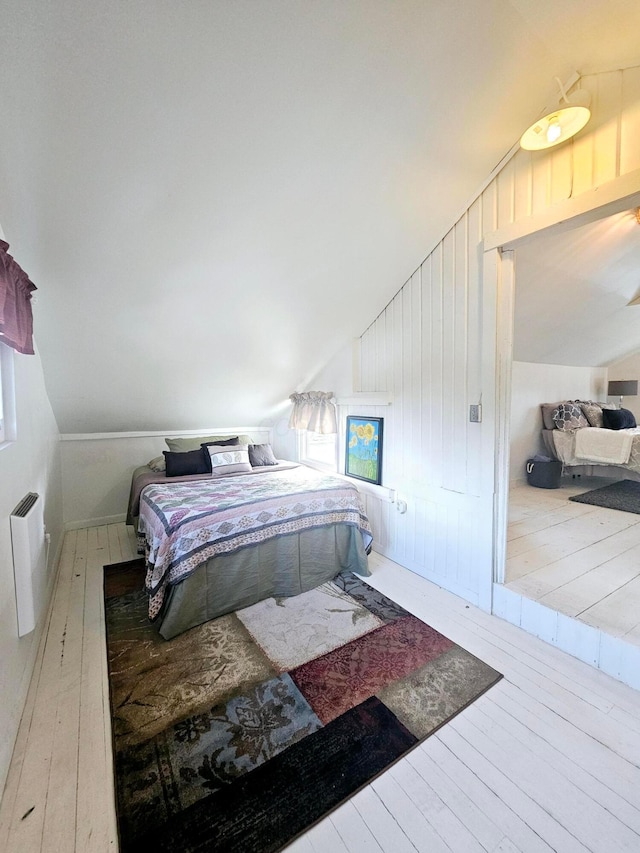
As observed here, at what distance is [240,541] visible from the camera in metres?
2.26

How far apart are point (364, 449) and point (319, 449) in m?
0.97

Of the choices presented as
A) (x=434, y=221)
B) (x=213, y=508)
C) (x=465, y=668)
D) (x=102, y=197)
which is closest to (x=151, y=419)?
(x=213, y=508)

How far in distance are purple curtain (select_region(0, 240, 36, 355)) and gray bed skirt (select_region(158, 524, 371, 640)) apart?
4.78 feet

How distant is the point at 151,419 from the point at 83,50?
10.0 feet

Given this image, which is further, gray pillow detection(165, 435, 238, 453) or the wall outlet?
gray pillow detection(165, 435, 238, 453)

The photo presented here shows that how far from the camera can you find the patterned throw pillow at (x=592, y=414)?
15.4ft

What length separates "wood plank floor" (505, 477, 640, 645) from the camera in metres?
1.90

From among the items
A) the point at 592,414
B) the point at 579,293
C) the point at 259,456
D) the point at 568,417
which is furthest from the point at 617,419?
the point at 259,456

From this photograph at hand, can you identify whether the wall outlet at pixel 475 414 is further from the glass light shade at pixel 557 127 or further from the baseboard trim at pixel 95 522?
the baseboard trim at pixel 95 522

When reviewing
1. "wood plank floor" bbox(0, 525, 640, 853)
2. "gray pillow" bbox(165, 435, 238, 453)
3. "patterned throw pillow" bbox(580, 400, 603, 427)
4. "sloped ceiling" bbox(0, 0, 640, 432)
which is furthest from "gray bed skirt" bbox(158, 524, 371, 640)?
"patterned throw pillow" bbox(580, 400, 603, 427)

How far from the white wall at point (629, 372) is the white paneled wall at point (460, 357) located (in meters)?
4.63

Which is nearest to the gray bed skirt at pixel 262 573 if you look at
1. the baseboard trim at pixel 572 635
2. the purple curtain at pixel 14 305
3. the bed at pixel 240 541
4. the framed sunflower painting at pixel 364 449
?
the bed at pixel 240 541

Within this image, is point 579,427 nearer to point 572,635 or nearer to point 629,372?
point 629,372

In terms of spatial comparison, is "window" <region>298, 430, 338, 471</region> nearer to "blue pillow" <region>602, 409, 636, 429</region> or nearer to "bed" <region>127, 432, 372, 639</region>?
"bed" <region>127, 432, 372, 639</region>
